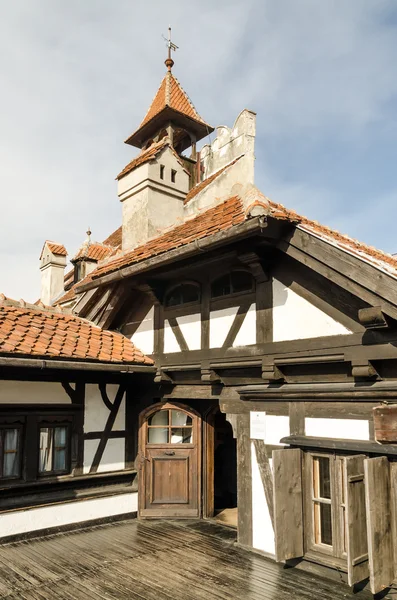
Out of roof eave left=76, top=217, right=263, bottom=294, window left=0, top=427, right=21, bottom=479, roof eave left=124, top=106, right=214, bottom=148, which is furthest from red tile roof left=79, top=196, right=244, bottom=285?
roof eave left=124, top=106, right=214, bottom=148

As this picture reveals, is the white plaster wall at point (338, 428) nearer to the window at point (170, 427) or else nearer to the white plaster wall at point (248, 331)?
the white plaster wall at point (248, 331)

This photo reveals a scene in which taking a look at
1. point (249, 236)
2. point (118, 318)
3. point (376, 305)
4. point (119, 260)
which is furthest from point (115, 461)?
point (376, 305)

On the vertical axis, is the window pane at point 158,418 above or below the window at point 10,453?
above

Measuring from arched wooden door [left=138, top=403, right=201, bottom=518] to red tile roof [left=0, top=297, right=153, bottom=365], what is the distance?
126cm

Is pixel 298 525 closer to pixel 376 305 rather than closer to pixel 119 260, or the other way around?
pixel 376 305

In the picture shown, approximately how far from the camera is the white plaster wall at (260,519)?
650 cm

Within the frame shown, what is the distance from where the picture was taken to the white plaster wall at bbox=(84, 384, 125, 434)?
→ 8.53m

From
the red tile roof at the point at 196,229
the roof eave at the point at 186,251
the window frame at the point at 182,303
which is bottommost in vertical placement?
the window frame at the point at 182,303

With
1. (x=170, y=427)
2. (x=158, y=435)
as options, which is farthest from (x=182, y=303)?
(x=158, y=435)

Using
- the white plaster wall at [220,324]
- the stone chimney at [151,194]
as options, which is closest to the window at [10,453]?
the white plaster wall at [220,324]

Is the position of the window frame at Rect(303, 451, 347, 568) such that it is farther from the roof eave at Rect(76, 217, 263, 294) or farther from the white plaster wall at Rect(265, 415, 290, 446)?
the roof eave at Rect(76, 217, 263, 294)

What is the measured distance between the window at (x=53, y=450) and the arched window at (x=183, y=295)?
285 cm

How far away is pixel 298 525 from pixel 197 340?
10.1 feet

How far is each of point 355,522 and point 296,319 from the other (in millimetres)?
2465
